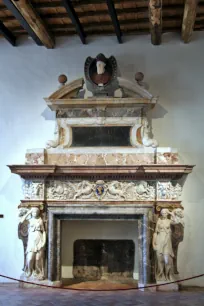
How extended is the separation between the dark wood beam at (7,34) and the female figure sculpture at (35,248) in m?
2.71

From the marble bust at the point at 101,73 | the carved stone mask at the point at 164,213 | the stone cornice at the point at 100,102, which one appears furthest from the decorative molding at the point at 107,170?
the marble bust at the point at 101,73

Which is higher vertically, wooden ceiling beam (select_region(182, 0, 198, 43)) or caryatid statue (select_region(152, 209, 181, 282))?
wooden ceiling beam (select_region(182, 0, 198, 43))

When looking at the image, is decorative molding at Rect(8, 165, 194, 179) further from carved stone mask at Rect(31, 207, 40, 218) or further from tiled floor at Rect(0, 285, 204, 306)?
tiled floor at Rect(0, 285, 204, 306)

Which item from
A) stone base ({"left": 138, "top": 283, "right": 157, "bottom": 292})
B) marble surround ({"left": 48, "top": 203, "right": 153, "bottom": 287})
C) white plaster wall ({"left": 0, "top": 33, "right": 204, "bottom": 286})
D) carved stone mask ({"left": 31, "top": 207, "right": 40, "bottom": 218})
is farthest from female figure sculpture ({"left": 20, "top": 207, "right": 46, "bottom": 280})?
stone base ({"left": 138, "top": 283, "right": 157, "bottom": 292})

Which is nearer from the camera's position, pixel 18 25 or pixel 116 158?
pixel 116 158

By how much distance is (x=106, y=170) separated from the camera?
5855 millimetres

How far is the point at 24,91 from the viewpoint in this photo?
21.9 ft

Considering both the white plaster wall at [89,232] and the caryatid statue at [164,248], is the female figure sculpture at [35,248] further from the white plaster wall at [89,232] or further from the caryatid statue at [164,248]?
the caryatid statue at [164,248]

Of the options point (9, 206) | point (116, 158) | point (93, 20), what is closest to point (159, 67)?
point (93, 20)

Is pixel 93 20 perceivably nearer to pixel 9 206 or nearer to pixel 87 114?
pixel 87 114

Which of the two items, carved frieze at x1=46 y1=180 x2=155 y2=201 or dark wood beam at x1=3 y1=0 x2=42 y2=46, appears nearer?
dark wood beam at x1=3 y1=0 x2=42 y2=46

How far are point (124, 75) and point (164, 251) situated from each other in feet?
9.05

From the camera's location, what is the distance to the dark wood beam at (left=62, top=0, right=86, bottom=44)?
551cm

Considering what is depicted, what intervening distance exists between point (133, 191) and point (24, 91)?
7.88ft
